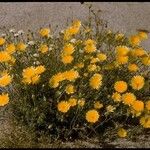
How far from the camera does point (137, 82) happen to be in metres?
3.75

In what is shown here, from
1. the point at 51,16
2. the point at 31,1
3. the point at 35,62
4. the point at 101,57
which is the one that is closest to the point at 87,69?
the point at 101,57

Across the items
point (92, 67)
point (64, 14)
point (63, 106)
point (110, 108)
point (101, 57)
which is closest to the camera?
point (63, 106)

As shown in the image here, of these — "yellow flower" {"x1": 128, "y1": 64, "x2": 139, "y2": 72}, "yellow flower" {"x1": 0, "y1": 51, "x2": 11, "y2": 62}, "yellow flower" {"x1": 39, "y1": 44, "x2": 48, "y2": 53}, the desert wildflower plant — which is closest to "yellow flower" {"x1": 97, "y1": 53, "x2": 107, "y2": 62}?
the desert wildflower plant

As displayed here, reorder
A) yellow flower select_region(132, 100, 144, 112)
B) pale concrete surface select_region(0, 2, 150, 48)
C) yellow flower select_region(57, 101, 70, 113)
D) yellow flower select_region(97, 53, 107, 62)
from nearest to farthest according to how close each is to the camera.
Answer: yellow flower select_region(57, 101, 70, 113), yellow flower select_region(132, 100, 144, 112), yellow flower select_region(97, 53, 107, 62), pale concrete surface select_region(0, 2, 150, 48)

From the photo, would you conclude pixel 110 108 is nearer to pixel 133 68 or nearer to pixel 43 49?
pixel 133 68

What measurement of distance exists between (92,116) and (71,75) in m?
0.33

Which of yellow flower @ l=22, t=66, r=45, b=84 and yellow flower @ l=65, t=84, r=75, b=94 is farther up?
yellow flower @ l=22, t=66, r=45, b=84

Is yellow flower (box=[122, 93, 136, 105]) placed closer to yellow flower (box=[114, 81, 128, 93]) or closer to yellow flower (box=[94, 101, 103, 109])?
yellow flower (box=[114, 81, 128, 93])

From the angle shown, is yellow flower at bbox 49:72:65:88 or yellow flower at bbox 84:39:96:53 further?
yellow flower at bbox 84:39:96:53

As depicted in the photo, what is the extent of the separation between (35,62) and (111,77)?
1.99 feet

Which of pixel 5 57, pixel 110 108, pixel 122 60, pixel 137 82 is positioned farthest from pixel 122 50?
pixel 5 57

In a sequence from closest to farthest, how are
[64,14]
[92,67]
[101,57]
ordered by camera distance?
[92,67] → [101,57] → [64,14]

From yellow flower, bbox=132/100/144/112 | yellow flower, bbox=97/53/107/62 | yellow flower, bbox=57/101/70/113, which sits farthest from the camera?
yellow flower, bbox=97/53/107/62

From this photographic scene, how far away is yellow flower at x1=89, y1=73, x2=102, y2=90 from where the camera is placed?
3.60m
